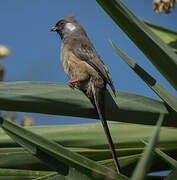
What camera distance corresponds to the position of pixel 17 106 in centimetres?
194

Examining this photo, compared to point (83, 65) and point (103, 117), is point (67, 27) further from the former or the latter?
point (103, 117)

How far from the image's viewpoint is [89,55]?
3988 millimetres

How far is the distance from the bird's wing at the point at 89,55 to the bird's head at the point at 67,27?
0.47 metres

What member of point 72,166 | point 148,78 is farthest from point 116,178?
point 148,78

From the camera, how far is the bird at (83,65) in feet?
10.9

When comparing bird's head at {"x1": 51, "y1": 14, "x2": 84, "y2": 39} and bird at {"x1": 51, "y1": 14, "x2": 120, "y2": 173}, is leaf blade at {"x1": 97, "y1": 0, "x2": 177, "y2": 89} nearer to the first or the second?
bird at {"x1": 51, "y1": 14, "x2": 120, "y2": 173}

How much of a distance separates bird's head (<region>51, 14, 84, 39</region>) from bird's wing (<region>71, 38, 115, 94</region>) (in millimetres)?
472

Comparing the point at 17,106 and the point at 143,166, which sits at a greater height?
the point at 17,106

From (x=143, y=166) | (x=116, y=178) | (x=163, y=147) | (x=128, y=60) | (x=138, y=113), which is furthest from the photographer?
(x=163, y=147)

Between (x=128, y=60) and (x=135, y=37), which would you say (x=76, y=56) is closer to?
(x=128, y=60)

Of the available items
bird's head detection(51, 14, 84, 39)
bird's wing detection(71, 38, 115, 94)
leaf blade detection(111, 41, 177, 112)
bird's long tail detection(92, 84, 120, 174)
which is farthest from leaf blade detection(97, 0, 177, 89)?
bird's head detection(51, 14, 84, 39)

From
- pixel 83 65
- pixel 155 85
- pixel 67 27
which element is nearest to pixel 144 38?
pixel 155 85

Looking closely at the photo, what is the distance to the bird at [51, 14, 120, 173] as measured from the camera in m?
3.31

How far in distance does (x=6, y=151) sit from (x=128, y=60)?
2.86 ft
